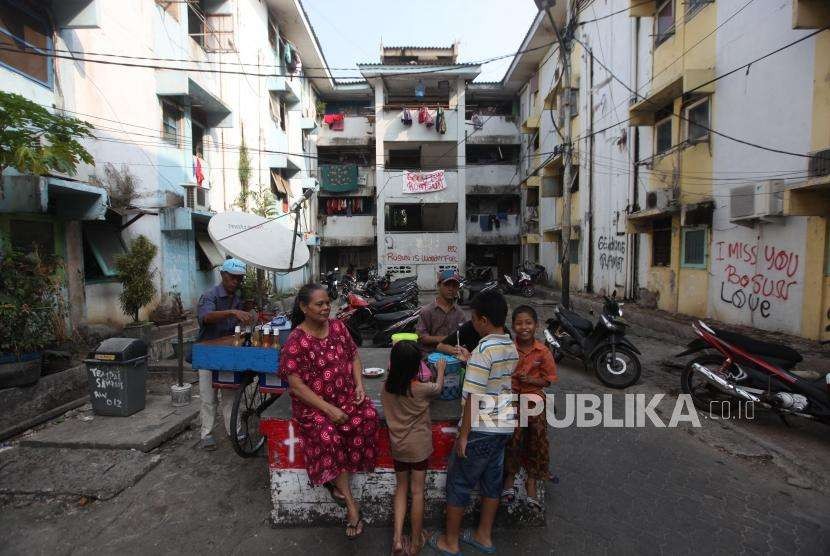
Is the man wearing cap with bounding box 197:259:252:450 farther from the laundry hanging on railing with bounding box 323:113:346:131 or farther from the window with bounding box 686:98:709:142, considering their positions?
the laundry hanging on railing with bounding box 323:113:346:131

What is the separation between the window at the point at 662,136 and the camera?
1066 cm

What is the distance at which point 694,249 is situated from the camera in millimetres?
9703

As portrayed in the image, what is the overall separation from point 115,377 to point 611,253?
13.1 metres

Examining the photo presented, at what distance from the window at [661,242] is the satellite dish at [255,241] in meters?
9.28

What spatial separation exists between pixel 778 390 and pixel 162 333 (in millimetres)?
9545

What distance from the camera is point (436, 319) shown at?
4250mm

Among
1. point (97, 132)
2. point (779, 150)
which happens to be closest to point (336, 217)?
point (97, 132)

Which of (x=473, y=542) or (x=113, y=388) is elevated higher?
A: (x=113, y=388)

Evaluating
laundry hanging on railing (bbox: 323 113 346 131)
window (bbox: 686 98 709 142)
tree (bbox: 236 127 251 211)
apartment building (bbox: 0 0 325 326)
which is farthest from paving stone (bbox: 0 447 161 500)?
laundry hanging on railing (bbox: 323 113 346 131)

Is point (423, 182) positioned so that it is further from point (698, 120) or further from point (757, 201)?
point (757, 201)

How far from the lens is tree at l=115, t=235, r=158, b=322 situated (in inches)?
306

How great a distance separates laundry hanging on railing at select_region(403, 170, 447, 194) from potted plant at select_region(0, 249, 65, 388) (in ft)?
57.4

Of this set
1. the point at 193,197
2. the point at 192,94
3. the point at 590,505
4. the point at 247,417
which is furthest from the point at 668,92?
the point at 193,197

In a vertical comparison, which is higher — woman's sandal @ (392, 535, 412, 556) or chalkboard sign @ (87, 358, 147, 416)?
chalkboard sign @ (87, 358, 147, 416)
